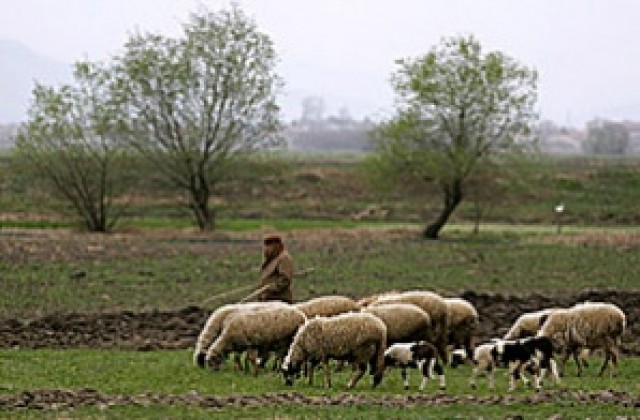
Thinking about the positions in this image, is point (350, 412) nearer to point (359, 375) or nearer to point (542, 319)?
point (359, 375)

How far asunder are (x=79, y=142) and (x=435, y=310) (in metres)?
36.6

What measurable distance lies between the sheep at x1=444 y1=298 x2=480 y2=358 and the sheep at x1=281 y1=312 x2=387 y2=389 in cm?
367

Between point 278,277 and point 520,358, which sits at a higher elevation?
point 278,277

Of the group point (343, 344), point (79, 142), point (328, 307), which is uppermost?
point (79, 142)

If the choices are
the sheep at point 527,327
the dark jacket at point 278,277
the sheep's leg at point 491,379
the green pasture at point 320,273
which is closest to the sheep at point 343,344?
the sheep's leg at point 491,379

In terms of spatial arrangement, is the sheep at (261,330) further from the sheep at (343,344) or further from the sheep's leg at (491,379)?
the sheep's leg at (491,379)

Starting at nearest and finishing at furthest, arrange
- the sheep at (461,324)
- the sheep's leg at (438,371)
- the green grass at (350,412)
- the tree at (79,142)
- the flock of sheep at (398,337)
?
the green grass at (350,412) < the sheep's leg at (438,371) < the flock of sheep at (398,337) < the sheep at (461,324) < the tree at (79,142)

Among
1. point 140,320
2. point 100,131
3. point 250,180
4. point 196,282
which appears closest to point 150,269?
point 196,282

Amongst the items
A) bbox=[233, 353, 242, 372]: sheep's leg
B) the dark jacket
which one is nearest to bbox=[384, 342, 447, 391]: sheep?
bbox=[233, 353, 242, 372]: sheep's leg

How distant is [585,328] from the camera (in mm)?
18953

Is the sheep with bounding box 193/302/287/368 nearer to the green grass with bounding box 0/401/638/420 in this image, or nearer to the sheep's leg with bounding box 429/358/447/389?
the sheep's leg with bounding box 429/358/447/389

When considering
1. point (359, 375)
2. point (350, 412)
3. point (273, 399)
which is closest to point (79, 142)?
point (359, 375)

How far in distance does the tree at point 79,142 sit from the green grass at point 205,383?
3351 centimetres

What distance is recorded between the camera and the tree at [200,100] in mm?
55062
